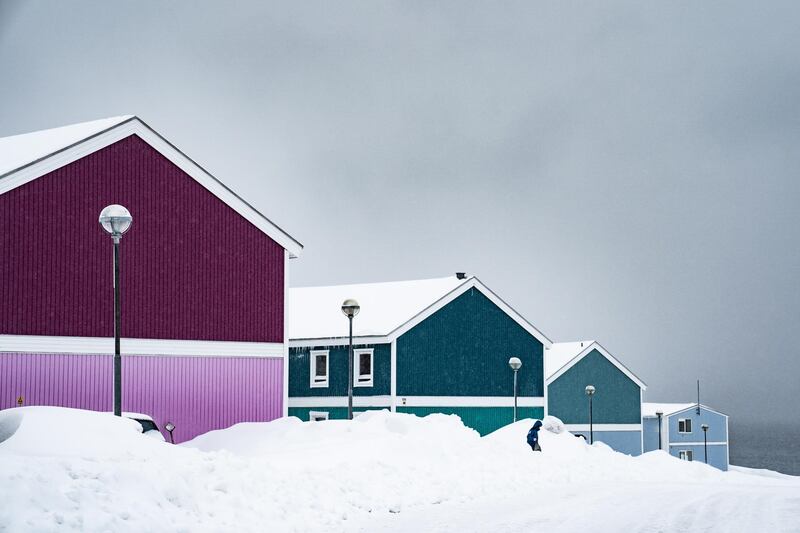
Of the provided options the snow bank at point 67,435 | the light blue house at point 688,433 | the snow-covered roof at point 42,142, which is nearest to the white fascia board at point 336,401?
the snow-covered roof at point 42,142

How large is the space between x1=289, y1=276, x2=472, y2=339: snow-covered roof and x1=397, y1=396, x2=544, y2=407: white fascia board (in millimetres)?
3369

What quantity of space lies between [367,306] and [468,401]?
7.82m

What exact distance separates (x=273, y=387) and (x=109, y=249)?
7.06m

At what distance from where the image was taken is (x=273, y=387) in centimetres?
3344

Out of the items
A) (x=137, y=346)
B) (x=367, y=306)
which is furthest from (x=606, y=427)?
(x=137, y=346)

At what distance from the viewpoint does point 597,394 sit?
216ft

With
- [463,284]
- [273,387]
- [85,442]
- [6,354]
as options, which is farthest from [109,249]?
[463,284]

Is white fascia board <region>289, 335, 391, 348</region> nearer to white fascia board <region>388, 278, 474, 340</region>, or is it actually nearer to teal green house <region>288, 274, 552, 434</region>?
teal green house <region>288, 274, 552, 434</region>

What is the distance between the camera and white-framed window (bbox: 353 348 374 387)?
47000 mm

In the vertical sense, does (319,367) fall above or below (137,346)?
below

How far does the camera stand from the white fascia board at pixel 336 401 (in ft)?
152

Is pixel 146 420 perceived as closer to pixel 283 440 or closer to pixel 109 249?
pixel 283 440

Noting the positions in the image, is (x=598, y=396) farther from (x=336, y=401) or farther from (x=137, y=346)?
(x=137, y=346)

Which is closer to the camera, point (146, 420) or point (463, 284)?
point (146, 420)
